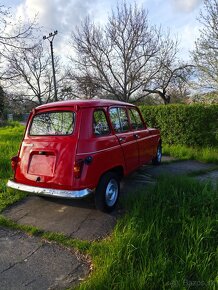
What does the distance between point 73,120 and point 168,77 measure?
1927 cm

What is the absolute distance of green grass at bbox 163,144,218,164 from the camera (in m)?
8.65

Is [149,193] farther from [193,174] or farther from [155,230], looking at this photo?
[193,174]

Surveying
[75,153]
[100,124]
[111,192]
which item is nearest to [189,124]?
[100,124]

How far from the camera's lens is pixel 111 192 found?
4754 mm

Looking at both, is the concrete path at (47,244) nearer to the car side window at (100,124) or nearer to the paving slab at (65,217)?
the paving slab at (65,217)

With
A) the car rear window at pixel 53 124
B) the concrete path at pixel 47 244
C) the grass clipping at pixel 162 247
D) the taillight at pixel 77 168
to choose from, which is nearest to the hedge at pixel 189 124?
the concrete path at pixel 47 244

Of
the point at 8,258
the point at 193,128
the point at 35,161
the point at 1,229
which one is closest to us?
the point at 8,258

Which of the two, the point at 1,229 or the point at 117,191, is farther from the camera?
the point at 117,191

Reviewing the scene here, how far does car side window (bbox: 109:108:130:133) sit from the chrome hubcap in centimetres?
100

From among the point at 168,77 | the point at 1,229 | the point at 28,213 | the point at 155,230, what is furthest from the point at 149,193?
the point at 168,77

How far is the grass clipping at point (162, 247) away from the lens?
9.13 feet

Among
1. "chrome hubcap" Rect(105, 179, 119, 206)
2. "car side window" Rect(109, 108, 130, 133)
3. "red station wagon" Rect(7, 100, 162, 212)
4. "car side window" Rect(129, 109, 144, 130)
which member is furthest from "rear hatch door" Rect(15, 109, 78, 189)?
"car side window" Rect(129, 109, 144, 130)

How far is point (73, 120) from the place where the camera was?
4.64 metres

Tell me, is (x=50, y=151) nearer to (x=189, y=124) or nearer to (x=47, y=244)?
(x=47, y=244)
